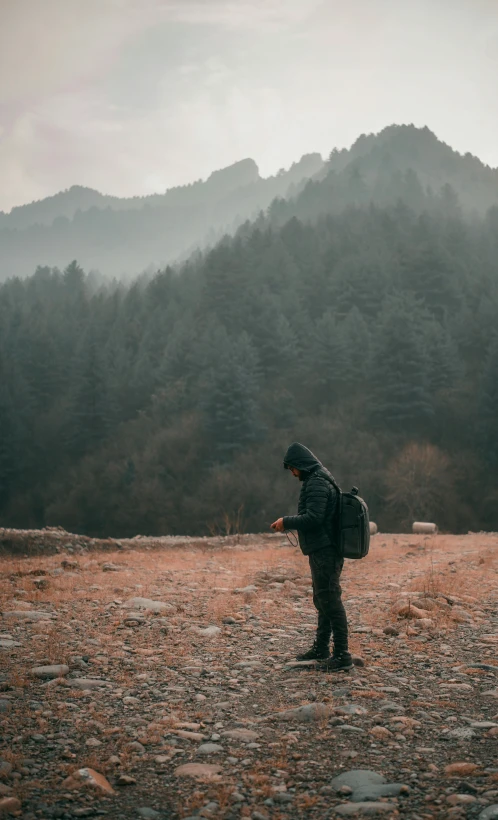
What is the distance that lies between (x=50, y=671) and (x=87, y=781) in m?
2.14

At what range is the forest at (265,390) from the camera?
46188mm

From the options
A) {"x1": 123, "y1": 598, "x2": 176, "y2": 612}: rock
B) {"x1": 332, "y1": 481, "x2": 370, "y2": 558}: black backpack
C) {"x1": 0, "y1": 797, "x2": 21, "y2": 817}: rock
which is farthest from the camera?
{"x1": 123, "y1": 598, "x2": 176, "y2": 612}: rock

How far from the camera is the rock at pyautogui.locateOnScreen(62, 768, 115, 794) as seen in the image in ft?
10.3

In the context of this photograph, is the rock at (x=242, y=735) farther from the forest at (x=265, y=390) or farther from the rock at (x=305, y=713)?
the forest at (x=265, y=390)

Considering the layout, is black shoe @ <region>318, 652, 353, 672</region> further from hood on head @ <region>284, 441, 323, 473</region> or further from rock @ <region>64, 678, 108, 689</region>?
rock @ <region>64, 678, 108, 689</region>

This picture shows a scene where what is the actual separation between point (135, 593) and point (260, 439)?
41.7m

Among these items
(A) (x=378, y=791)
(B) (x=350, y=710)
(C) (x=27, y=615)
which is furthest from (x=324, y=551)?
(C) (x=27, y=615)

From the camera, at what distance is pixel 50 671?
5133 mm

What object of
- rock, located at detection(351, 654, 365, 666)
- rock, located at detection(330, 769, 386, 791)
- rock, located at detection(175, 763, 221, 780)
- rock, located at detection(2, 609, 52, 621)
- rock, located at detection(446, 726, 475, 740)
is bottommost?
rock, located at detection(2, 609, 52, 621)

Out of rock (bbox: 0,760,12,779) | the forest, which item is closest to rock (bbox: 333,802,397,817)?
rock (bbox: 0,760,12,779)

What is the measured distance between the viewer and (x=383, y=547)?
54.4ft

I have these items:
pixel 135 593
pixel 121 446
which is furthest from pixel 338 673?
→ pixel 121 446

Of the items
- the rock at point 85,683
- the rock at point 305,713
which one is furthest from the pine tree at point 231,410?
the rock at point 305,713

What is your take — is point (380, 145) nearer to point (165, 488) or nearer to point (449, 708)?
point (165, 488)
